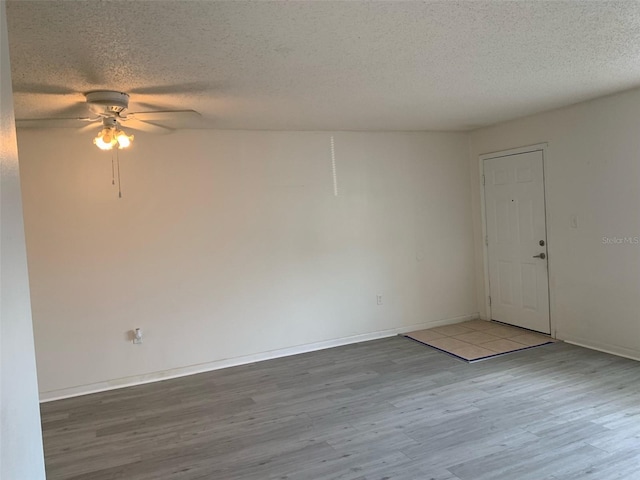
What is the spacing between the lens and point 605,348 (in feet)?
13.9

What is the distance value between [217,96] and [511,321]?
13.5 ft

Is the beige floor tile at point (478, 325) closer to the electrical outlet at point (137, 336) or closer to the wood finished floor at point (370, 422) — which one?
the wood finished floor at point (370, 422)

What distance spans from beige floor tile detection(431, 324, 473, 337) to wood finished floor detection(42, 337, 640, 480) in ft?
2.71

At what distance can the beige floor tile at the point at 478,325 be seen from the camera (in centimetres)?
527

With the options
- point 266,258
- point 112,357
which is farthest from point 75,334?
point 266,258

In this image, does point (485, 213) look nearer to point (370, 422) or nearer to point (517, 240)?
point (517, 240)

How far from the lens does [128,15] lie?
6.37 ft

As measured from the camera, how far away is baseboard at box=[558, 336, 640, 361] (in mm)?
3994

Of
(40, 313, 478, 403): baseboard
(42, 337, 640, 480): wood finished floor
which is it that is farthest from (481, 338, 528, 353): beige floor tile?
(40, 313, 478, 403): baseboard

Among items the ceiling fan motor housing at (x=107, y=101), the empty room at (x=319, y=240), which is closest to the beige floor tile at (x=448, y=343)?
the empty room at (x=319, y=240)

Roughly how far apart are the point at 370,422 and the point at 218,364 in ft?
6.17

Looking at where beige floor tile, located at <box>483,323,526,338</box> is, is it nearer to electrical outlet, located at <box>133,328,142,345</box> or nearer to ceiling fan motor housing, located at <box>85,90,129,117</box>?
electrical outlet, located at <box>133,328,142,345</box>

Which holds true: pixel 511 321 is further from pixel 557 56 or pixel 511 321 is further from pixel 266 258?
pixel 557 56

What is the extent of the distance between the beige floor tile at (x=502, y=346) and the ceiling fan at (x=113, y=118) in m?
3.56
